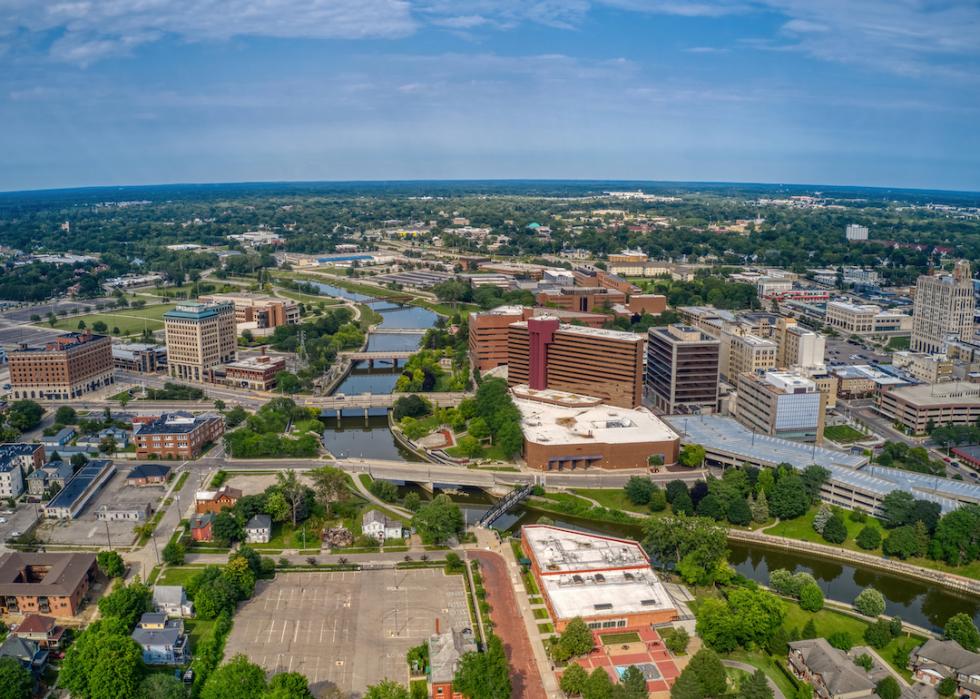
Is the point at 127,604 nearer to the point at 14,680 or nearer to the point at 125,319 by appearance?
the point at 14,680

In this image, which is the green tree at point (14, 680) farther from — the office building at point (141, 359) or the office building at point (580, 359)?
the office building at point (141, 359)

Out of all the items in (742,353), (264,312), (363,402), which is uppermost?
(742,353)

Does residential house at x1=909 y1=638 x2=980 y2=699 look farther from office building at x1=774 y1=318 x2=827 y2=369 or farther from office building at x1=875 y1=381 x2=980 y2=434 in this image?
office building at x1=774 y1=318 x2=827 y2=369

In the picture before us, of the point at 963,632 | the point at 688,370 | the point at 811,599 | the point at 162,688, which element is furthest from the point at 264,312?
the point at 963,632

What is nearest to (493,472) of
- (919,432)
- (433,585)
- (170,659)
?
(433,585)

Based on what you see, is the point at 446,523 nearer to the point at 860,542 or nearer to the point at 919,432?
the point at 860,542

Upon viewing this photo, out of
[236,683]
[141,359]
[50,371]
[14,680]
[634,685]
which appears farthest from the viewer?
[141,359]

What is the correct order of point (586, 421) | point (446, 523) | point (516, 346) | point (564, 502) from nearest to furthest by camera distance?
point (446, 523)
point (564, 502)
point (586, 421)
point (516, 346)
